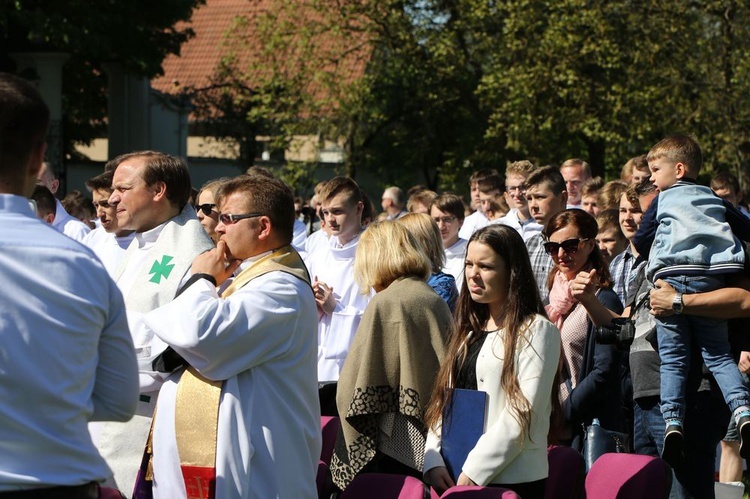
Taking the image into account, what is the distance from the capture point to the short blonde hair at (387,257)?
5703mm

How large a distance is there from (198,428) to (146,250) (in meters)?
1.23

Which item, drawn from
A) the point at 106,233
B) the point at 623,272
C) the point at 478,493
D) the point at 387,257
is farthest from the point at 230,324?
the point at 623,272

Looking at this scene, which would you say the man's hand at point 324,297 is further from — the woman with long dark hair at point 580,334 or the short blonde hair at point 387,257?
the woman with long dark hair at point 580,334

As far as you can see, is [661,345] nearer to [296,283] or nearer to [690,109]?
[296,283]

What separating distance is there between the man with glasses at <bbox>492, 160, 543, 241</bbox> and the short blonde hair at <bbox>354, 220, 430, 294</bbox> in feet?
9.49

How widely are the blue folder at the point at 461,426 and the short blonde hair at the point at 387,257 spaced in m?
1.27

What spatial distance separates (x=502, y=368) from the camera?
4.46 m

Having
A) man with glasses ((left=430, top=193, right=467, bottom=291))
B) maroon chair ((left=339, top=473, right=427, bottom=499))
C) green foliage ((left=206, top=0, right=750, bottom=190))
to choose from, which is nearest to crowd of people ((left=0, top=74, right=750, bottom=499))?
maroon chair ((left=339, top=473, right=427, bottom=499))

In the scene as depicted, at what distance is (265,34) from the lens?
27.3m

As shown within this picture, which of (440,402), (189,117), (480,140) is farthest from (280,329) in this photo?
(189,117)

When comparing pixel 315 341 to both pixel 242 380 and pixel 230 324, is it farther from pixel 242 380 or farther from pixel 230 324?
pixel 230 324

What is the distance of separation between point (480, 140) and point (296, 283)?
27286mm

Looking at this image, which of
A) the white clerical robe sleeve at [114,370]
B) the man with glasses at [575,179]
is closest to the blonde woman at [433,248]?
the white clerical robe sleeve at [114,370]

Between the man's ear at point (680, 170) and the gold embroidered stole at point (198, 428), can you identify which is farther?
the man's ear at point (680, 170)
